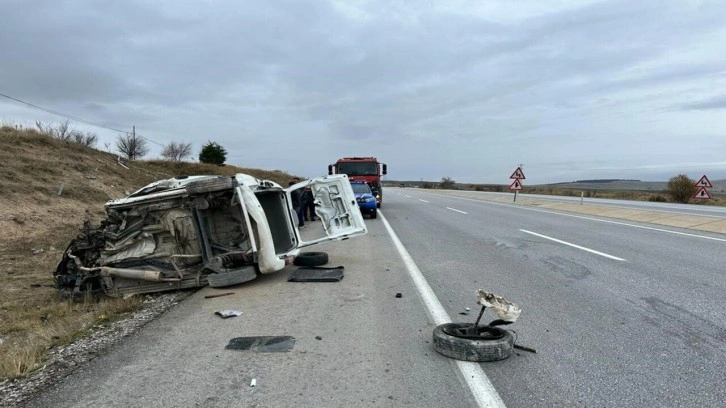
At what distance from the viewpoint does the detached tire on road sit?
417 centimetres

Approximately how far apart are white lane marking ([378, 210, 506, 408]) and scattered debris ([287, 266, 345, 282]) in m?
1.21

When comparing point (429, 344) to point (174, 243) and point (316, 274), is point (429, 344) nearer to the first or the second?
point (316, 274)

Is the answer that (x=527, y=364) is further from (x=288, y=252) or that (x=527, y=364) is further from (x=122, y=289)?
(x=122, y=289)

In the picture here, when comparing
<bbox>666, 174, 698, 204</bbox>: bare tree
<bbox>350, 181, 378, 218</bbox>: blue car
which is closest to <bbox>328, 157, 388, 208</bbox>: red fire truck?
<bbox>350, 181, 378, 218</bbox>: blue car

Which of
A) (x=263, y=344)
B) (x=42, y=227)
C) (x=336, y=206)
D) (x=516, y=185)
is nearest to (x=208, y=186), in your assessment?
(x=336, y=206)

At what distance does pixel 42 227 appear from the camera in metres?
12.8

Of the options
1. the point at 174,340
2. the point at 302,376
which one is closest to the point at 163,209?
the point at 174,340

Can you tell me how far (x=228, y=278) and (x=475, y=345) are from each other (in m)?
4.18

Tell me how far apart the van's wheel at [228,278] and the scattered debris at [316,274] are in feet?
2.60

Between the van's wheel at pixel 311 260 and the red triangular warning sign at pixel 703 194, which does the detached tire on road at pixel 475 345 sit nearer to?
the van's wheel at pixel 311 260

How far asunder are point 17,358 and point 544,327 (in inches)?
199

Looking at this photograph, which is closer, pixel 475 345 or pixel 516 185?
pixel 475 345

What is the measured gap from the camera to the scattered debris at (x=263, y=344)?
458cm

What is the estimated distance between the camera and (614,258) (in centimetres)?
921
